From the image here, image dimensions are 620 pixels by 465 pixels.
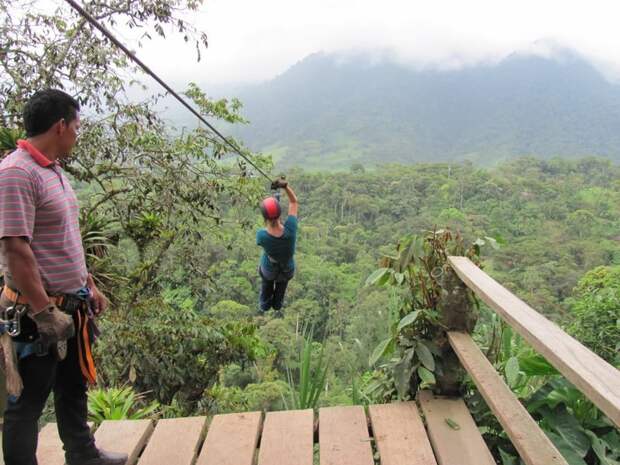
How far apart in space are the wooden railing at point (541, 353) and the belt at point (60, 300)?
3.98ft

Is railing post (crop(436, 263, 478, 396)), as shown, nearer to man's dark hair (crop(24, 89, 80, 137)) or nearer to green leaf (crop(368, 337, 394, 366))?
green leaf (crop(368, 337, 394, 366))

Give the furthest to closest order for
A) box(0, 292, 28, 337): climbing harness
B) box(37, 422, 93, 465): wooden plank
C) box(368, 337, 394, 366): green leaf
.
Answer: box(368, 337, 394, 366): green leaf
box(37, 422, 93, 465): wooden plank
box(0, 292, 28, 337): climbing harness

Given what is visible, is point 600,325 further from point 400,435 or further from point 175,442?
point 175,442

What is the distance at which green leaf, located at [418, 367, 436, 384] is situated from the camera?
6.14 feet

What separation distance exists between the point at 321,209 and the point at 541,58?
352 ft

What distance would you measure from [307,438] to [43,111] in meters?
1.33

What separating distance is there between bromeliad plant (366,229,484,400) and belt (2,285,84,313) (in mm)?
1060

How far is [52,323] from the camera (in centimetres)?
137

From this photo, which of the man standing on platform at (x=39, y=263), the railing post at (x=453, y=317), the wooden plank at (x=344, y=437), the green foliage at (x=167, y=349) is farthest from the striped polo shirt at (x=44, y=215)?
the green foliage at (x=167, y=349)

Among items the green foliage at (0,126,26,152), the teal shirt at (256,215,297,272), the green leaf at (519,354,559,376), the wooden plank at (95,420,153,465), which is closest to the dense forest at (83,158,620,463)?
the green leaf at (519,354,559,376)

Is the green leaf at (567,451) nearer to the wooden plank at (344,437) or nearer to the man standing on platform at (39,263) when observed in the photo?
the wooden plank at (344,437)

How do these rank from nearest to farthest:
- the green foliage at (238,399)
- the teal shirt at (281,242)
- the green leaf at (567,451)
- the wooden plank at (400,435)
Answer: the green leaf at (567,451) → the wooden plank at (400,435) → the teal shirt at (281,242) → the green foliage at (238,399)

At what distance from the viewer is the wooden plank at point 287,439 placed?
1669 mm

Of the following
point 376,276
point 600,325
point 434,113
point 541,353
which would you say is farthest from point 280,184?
point 434,113
